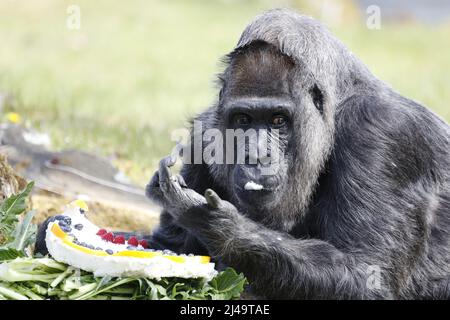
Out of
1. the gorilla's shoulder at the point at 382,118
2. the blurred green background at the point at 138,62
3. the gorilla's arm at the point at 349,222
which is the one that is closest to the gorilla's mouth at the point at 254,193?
the gorilla's arm at the point at 349,222

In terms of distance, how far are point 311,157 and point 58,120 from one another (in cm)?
728

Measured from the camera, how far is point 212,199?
6.02 meters

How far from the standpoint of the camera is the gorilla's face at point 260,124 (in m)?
6.33

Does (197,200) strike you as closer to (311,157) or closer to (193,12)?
(311,157)

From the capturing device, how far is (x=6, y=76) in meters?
16.7

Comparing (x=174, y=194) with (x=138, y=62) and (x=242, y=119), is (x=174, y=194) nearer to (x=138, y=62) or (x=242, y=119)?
(x=242, y=119)

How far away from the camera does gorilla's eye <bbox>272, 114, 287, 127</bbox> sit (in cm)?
655

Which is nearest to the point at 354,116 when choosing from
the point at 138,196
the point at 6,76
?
the point at 138,196

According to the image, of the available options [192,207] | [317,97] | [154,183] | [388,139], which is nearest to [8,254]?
[154,183]

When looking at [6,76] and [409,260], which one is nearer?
[409,260]

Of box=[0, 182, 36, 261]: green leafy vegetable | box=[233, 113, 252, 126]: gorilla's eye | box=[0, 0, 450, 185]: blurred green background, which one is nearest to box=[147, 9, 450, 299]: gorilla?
box=[233, 113, 252, 126]: gorilla's eye

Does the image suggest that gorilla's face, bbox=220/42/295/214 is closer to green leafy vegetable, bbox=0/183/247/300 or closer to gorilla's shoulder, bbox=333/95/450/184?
gorilla's shoulder, bbox=333/95/450/184

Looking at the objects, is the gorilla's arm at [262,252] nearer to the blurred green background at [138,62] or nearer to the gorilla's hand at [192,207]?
the gorilla's hand at [192,207]

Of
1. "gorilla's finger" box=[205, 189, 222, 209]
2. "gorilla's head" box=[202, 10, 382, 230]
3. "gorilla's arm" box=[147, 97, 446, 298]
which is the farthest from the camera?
"gorilla's head" box=[202, 10, 382, 230]
